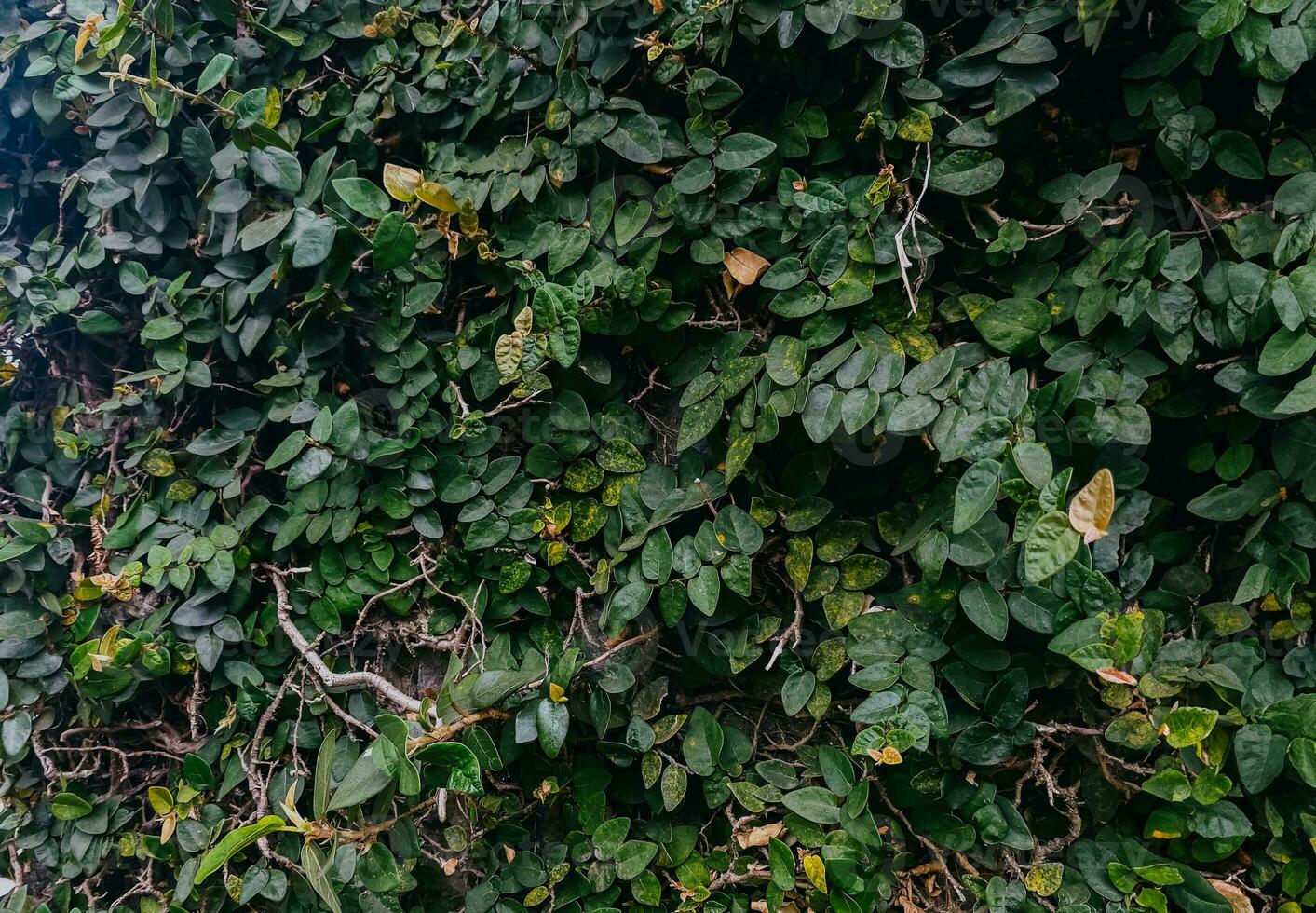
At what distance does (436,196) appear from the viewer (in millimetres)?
1366

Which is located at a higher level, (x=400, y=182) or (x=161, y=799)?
(x=400, y=182)

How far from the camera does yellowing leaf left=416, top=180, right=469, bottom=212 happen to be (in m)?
1.36

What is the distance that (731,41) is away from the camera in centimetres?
128

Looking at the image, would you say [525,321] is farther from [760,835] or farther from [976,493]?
[760,835]

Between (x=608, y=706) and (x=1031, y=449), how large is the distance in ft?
2.54

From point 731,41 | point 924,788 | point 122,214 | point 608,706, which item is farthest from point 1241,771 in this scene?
point 122,214

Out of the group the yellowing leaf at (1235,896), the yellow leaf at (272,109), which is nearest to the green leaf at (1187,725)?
the yellowing leaf at (1235,896)

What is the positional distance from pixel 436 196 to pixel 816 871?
1307mm

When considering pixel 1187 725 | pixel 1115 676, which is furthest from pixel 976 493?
pixel 1187 725

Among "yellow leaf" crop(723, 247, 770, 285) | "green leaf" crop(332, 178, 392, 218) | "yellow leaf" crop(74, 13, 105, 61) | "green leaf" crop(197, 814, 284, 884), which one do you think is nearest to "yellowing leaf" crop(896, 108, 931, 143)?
"yellow leaf" crop(723, 247, 770, 285)

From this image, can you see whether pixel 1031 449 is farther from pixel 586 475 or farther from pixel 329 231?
pixel 329 231

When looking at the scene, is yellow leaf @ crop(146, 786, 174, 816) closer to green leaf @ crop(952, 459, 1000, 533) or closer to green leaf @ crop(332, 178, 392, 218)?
green leaf @ crop(332, 178, 392, 218)

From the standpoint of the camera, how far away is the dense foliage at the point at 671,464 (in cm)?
111

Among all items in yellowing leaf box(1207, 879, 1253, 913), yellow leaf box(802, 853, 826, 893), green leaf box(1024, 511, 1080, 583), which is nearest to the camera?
green leaf box(1024, 511, 1080, 583)
